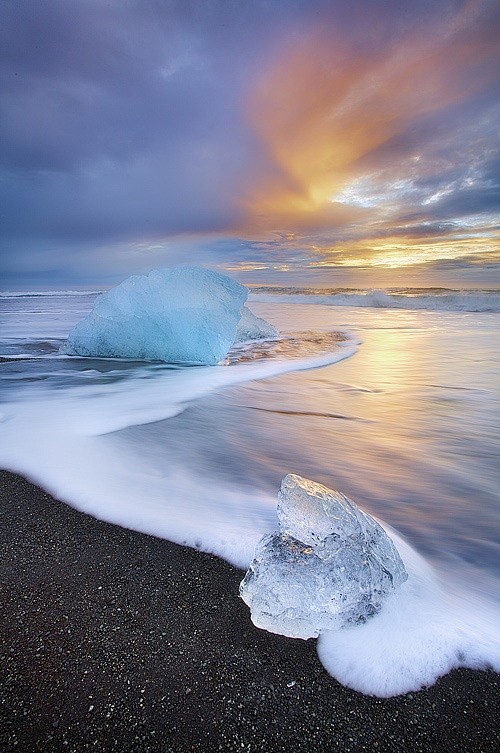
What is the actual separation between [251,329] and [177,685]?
8.00m

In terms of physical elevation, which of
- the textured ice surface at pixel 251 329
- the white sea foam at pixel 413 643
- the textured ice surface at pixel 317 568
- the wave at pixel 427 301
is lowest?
the white sea foam at pixel 413 643

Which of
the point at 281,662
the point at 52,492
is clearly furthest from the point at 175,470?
the point at 281,662

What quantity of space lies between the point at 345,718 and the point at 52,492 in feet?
5.59

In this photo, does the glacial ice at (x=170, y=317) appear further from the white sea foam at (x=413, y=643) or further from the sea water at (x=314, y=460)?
the white sea foam at (x=413, y=643)

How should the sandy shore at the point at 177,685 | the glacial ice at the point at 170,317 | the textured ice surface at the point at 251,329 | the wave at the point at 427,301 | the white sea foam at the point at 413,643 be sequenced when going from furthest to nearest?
the wave at the point at 427,301
the textured ice surface at the point at 251,329
the glacial ice at the point at 170,317
the white sea foam at the point at 413,643
the sandy shore at the point at 177,685

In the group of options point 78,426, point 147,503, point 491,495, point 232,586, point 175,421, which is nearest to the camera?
point 232,586

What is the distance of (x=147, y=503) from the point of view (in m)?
1.95

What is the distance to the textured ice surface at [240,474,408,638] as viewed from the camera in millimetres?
1219

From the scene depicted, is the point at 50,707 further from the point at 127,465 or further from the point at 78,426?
the point at 78,426

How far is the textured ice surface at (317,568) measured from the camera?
4.00 feet

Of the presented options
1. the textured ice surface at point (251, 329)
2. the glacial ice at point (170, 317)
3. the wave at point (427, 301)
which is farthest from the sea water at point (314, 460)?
the wave at point (427, 301)

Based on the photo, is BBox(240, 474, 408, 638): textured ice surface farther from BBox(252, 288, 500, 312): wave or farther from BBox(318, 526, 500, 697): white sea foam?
BBox(252, 288, 500, 312): wave

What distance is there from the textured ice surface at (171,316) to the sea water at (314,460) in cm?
60

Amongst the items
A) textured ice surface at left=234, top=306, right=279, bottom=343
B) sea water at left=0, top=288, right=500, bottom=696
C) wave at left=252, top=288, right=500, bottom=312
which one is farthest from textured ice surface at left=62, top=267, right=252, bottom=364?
wave at left=252, top=288, right=500, bottom=312
